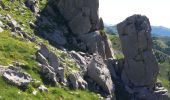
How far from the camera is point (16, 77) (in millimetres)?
42562

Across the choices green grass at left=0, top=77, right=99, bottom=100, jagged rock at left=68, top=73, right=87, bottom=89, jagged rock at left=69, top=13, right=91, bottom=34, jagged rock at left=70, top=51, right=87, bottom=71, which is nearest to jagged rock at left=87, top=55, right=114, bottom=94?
jagged rock at left=70, top=51, right=87, bottom=71

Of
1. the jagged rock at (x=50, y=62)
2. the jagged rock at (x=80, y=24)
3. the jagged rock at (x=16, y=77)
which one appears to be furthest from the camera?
the jagged rock at (x=80, y=24)

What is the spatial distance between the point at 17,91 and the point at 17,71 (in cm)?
400

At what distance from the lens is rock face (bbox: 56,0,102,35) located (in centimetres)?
7650

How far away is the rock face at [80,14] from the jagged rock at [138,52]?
5.93 metres

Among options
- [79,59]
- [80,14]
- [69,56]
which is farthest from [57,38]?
[80,14]

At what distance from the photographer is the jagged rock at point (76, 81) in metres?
53.3

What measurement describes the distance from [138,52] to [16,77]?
39.5 metres

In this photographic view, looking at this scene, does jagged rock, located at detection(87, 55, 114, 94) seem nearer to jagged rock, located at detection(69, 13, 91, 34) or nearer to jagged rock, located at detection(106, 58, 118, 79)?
jagged rock, located at detection(106, 58, 118, 79)

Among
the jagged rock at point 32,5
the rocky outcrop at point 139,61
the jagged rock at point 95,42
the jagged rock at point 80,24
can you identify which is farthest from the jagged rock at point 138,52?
the jagged rock at point 32,5

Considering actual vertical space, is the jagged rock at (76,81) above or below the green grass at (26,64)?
below

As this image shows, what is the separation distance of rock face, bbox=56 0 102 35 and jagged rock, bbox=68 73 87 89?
66.6ft

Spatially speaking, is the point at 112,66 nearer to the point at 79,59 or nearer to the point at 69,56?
the point at 79,59

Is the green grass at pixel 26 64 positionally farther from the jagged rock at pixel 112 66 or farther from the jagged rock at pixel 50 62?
the jagged rock at pixel 112 66
